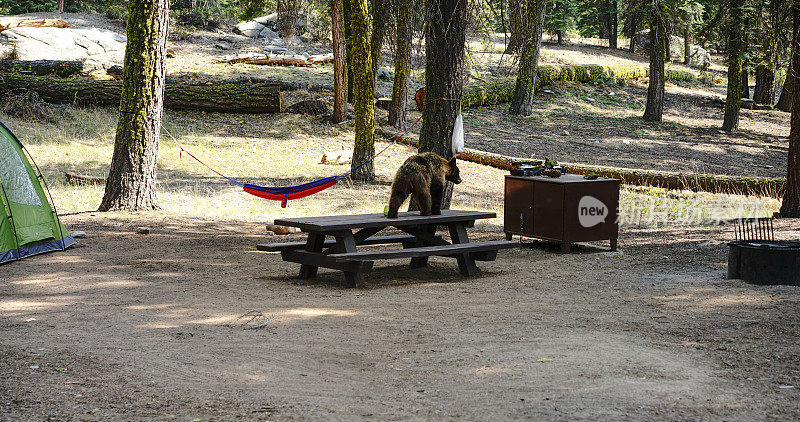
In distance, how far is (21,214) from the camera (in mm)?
9125

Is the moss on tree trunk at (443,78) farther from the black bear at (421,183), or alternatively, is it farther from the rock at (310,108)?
the rock at (310,108)

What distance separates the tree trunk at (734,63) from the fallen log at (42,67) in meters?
20.6

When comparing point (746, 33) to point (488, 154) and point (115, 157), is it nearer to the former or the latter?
point (488, 154)

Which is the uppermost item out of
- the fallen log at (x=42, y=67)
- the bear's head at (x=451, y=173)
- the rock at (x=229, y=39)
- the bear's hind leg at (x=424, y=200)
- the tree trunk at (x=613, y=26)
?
the tree trunk at (x=613, y=26)

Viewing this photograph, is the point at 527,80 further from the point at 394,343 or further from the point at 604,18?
the point at 394,343

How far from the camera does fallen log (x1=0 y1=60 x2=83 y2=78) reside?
21500mm

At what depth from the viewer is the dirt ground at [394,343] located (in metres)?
4.17

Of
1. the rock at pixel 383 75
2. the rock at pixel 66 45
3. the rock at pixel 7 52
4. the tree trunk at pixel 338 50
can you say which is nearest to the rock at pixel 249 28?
the rock at pixel 66 45

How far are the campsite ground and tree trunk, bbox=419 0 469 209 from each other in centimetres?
171

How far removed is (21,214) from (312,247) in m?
3.89

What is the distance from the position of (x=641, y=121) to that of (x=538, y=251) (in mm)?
18330

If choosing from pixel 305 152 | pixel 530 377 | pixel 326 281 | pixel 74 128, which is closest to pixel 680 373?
pixel 530 377

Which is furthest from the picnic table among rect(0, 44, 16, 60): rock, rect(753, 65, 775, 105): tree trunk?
rect(753, 65, 775, 105): tree trunk

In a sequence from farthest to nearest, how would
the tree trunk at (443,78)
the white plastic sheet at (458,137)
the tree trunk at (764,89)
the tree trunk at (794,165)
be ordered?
the tree trunk at (764,89) → the tree trunk at (794,165) → the tree trunk at (443,78) → the white plastic sheet at (458,137)
